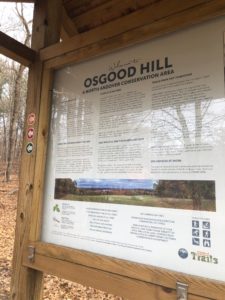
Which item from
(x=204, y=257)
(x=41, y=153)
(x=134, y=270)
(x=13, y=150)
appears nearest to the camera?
(x=204, y=257)

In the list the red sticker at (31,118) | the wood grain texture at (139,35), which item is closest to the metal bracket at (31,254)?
the red sticker at (31,118)

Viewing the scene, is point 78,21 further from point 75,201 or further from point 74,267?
point 74,267

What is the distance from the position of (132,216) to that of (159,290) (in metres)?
0.37

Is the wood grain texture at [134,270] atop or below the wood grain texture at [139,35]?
below

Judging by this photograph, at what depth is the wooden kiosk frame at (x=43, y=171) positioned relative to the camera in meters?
1.46

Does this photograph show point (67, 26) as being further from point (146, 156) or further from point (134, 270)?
point (134, 270)

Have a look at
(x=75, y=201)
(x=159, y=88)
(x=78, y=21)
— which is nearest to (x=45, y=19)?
(x=78, y=21)

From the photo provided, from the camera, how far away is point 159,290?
4.68 feet

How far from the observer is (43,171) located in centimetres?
206

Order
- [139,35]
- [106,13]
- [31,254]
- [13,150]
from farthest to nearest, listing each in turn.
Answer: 1. [13,150]
2. [106,13]
3. [31,254]
4. [139,35]

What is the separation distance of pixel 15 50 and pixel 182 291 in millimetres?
1782

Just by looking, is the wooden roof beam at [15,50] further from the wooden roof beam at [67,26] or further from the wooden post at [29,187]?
the wooden roof beam at [67,26]

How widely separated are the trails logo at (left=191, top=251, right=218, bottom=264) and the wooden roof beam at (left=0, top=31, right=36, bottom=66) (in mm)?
1682

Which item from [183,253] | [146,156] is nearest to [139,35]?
[146,156]
